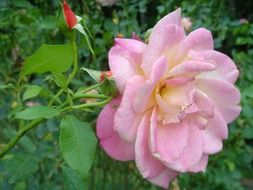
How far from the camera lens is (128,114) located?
58 centimetres

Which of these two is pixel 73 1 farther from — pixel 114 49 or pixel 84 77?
pixel 114 49

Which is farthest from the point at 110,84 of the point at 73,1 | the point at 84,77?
the point at 84,77

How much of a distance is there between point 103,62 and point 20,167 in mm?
975

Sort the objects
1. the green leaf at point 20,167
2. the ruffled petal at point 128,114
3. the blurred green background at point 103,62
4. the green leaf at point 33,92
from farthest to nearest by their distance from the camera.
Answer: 1. the blurred green background at point 103,62
2. the green leaf at point 20,167
3. the green leaf at point 33,92
4. the ruffled petal at point 128,114

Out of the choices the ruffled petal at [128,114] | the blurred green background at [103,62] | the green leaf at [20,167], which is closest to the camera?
the ruffled petal at [128,114]

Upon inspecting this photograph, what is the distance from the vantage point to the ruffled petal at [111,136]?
0.59 m

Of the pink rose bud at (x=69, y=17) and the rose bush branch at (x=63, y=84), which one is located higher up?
the pink rose bud at (x=69, y=17)

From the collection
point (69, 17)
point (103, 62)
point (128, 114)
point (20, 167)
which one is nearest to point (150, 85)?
point (128, 114)

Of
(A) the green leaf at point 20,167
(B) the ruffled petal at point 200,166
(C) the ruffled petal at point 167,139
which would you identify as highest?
(C) the ruffled petal at point 167,139

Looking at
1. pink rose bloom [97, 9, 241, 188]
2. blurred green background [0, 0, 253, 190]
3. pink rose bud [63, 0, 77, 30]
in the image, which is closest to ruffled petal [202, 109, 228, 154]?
pink rose bloom [97, 9, 241, 188]

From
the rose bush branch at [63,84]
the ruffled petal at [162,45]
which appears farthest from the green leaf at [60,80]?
the ruffled petal at [162,45]

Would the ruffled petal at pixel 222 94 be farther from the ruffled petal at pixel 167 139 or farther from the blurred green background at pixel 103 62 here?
the blurred green background at pixel 103 62

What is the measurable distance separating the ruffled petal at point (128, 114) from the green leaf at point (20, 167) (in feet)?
1.15

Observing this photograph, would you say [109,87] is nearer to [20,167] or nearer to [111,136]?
[111,136]
